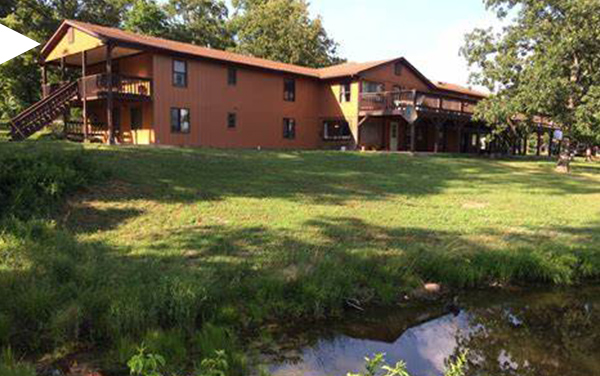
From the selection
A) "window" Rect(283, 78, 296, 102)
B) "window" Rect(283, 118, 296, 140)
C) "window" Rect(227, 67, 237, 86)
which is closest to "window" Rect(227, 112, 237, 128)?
"window" Rect(227, 67, 237, 86)

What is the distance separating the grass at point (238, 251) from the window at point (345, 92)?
1472 cm

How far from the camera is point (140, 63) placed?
22422 millimetres

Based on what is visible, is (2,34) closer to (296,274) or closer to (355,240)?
(296,274)

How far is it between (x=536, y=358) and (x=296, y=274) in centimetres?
302

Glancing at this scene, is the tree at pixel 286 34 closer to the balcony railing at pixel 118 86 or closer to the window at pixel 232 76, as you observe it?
the window at pixel 232 76

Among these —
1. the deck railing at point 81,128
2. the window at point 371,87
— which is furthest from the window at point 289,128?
the deck railing at point 81,128

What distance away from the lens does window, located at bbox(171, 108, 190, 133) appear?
22484mm

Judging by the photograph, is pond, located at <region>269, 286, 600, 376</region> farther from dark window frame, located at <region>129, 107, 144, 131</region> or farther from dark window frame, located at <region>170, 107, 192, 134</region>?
dark window frame, located at <region>129, 107, 144, 131</region>

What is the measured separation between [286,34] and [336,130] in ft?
51.9

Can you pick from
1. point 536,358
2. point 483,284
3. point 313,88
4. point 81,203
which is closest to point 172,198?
point 81,203

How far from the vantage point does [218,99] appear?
78.8ft

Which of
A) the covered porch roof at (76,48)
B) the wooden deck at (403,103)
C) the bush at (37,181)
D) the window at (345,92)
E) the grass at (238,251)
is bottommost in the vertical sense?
the grass at (238,251)

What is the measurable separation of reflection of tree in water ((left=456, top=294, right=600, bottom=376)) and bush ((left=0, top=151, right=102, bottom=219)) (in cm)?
714

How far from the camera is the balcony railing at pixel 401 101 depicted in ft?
85.5
